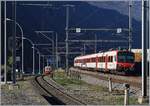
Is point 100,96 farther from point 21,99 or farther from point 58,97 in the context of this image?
point 21,99

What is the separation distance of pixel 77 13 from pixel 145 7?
114 m

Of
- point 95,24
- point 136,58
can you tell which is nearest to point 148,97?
point 136,58

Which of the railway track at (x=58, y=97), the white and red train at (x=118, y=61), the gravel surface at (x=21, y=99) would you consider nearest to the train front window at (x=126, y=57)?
the white and red train at (x=118, y=61)

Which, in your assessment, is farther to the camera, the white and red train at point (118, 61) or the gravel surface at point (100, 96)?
the white and red train at point (118, 61)

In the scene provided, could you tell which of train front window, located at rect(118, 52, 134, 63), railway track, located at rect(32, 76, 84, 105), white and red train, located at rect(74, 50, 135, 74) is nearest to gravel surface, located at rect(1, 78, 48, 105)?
railway track, located at rect(32, 76, 84, 105)

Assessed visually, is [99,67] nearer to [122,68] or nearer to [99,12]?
[122,68]

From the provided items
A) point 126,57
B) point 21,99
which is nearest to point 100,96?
point 21,99

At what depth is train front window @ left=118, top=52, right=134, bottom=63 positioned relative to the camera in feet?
181

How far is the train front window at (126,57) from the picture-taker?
5509 cm

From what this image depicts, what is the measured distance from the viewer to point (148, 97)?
21516 millimetres

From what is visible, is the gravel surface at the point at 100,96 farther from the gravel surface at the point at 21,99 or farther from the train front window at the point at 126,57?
the train front window at the point at 126,57

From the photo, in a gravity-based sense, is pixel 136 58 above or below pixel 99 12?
below

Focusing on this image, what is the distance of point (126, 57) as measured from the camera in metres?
56.2

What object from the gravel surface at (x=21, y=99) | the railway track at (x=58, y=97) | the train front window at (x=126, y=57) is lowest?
the railway track at (x=58, y=97)
